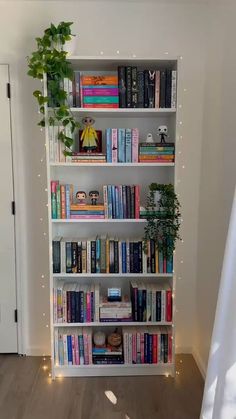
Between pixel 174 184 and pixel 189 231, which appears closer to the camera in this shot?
pixel 174 184

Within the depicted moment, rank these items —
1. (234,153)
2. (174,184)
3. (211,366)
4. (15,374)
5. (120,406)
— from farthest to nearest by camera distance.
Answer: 1. (15,374)
2. (174,184)
3. (120,406)
4. (234,153)
5. (211,366)

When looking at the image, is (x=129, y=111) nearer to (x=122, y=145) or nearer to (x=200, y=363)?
(x=122, y=145)

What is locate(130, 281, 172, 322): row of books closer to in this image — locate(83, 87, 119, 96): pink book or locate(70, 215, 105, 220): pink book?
locate(70, 215, 105, 220): pink book

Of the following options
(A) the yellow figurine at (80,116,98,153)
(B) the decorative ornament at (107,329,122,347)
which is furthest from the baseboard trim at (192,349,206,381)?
(A) the yellow figurine at (80,116,98,153)

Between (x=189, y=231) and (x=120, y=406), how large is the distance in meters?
1.24

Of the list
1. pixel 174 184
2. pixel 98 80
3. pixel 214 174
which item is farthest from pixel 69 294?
pixel 98 80

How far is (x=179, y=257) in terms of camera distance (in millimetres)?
2639

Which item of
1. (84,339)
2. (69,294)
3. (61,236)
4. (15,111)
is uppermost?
(15,111)

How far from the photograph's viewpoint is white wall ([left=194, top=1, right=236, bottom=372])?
2.01 m

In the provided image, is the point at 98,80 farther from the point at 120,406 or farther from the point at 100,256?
the point at 120,406

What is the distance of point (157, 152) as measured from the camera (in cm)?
229

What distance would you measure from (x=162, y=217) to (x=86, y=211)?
1.64ft

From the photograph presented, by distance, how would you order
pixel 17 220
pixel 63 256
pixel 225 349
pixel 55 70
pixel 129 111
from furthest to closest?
pixel 17 220, pixel 63 256, pixel 129 111, pixel 55 70, pixel 225 349

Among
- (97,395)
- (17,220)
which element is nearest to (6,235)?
(17,220)
